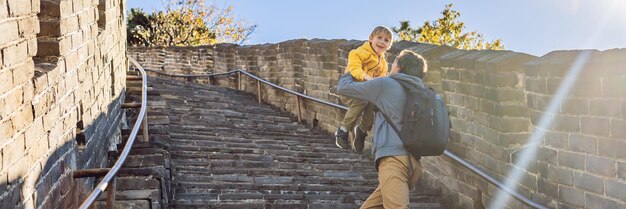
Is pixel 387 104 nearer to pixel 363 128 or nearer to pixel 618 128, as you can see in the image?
pixel 363 128

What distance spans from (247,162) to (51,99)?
13.6 ft

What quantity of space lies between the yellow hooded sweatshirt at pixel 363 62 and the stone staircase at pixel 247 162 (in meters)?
1.14

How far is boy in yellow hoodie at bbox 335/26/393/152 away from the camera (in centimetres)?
620

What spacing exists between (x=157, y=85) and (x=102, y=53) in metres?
7.54

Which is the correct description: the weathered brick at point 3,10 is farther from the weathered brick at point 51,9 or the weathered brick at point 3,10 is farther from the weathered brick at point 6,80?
the weathered brick at point 51,9

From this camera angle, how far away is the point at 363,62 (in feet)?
22.8

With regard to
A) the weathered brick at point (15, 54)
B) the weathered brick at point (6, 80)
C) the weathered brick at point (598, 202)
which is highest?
the weathered brick at point (15, 54)

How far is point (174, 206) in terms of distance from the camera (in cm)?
673

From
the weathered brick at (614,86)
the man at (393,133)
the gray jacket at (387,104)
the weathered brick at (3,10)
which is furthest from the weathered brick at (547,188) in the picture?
the weathered brick at (3,10)

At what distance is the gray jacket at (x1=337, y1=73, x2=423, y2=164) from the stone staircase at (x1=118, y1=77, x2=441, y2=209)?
175 centimetres

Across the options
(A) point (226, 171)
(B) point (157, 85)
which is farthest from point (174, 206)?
(B) point (157, 85)

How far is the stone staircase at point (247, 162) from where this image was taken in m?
7.12

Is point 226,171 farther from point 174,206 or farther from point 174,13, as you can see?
point 174,13

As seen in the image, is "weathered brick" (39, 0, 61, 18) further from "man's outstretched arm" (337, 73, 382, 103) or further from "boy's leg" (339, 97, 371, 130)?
"boy's leg" (339, 97, 371, 130)
